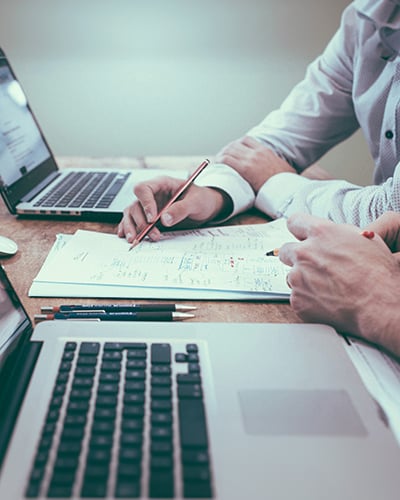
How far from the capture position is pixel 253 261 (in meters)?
0.67

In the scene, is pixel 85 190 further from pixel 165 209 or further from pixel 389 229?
pixel 389 229

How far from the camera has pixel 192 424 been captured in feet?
1.17

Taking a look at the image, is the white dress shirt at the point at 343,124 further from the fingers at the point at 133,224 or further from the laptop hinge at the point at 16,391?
the laptop hinge at the point at 16,391

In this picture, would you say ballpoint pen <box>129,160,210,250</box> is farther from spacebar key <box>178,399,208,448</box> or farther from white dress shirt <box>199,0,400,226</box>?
spacebar key <box>178,399,208,448</box>

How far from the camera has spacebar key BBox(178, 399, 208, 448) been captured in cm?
34

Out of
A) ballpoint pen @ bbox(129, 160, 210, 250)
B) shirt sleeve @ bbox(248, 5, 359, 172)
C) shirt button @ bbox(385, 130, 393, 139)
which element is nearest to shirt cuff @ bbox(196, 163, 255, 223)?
ballpoint pen @ bbox(129, 160, 210, 250)

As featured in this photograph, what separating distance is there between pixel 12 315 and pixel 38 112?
174 cm

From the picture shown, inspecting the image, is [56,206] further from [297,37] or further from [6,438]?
[297,37]

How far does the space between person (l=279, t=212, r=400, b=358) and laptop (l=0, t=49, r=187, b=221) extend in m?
0.39

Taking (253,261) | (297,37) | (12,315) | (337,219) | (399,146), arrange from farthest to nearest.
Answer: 1. (297,37)
2. (399,146)
3. (337,219)
4. (253,261)
5. (12,315)

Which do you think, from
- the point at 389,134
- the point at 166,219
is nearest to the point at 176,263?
the point at 166,219

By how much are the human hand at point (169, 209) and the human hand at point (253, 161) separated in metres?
0.16

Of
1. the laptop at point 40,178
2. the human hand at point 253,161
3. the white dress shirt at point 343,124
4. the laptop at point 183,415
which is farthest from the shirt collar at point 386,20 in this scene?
the laptop at point 183,415

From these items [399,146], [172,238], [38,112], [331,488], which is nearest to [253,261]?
[172,238]
